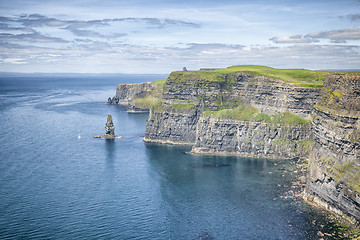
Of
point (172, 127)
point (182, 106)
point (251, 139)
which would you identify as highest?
point (182, 106)

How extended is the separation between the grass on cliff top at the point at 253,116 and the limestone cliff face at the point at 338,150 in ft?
152

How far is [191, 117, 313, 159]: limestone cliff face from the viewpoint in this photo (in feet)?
450

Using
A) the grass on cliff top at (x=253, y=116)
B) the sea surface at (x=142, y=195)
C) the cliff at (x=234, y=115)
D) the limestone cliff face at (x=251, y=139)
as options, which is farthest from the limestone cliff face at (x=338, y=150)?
the grass on cliff top at (x=253, y=116)

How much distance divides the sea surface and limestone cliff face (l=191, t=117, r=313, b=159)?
611 cm

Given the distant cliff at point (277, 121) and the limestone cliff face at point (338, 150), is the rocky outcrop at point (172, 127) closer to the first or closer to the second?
the distant cliff at point (277, 121)

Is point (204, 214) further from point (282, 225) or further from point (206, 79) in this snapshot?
point (206, 79)

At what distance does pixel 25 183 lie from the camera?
10619 centimetres

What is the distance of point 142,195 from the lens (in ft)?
328

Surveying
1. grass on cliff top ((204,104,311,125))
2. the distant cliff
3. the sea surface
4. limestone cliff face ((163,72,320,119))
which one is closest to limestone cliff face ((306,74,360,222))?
the distant cliff

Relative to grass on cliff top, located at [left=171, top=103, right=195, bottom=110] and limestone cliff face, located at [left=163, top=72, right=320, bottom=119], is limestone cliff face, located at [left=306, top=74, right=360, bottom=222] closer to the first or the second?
limestone cliff face, located at [left=163, top=72, right=320, bottom=119]

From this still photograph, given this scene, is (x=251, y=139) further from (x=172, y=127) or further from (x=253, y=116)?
(x=172, y=127)

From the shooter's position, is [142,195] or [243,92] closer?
[142,195]

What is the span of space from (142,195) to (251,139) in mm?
58880

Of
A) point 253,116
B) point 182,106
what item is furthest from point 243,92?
point 182,106
